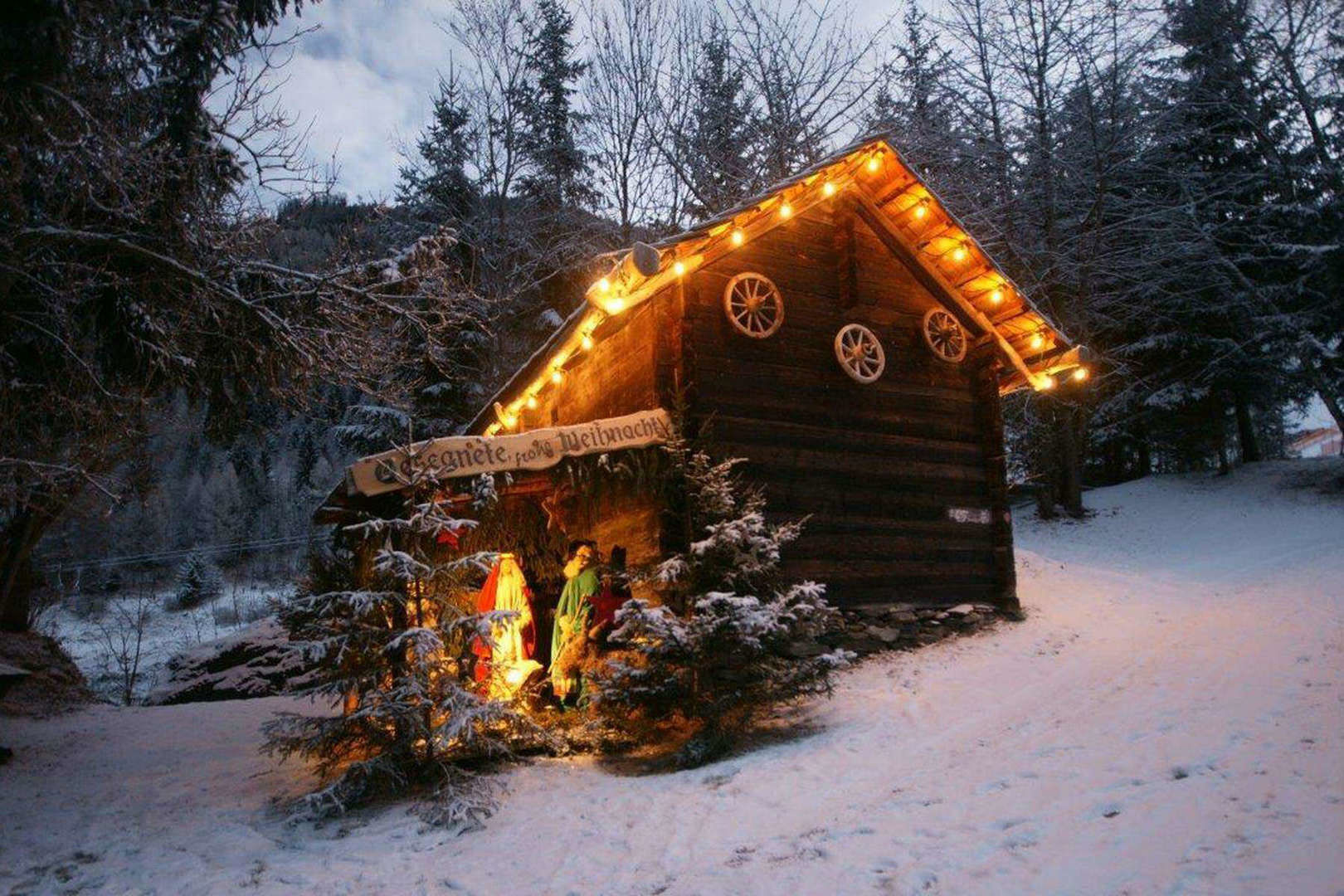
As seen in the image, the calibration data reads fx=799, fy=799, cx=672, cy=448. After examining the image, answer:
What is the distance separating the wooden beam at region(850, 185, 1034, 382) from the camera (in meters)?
12.1

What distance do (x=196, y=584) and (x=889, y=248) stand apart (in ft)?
110

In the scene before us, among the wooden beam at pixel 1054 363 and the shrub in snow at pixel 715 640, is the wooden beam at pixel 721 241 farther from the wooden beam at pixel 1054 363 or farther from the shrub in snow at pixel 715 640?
the wooden beam at pixel 1054 363

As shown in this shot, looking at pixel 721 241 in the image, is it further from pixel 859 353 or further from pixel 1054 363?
pixel 1054 363

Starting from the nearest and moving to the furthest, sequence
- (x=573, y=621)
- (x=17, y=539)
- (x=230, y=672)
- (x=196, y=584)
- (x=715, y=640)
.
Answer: (x=715, y=640) < (x=573, y=621) < (x=17, y=539) < (x=230, y=672) < (x=196, y=584)

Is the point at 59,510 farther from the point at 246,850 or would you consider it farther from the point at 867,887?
the point at 867,887

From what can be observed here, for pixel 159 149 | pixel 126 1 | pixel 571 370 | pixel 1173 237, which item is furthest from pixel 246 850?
pixel 1173 237

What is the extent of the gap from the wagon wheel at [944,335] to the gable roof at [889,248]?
1.14 feet

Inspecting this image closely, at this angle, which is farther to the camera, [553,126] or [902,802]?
[553,126]

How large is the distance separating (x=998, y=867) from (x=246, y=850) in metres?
5.02

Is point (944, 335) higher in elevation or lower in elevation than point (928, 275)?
lower

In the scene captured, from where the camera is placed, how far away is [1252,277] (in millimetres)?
24672

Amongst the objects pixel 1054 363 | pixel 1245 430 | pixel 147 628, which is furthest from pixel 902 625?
pixel 147 628

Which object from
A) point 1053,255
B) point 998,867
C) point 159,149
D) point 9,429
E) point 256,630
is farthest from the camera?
point 1053,255

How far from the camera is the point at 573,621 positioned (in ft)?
30.7
